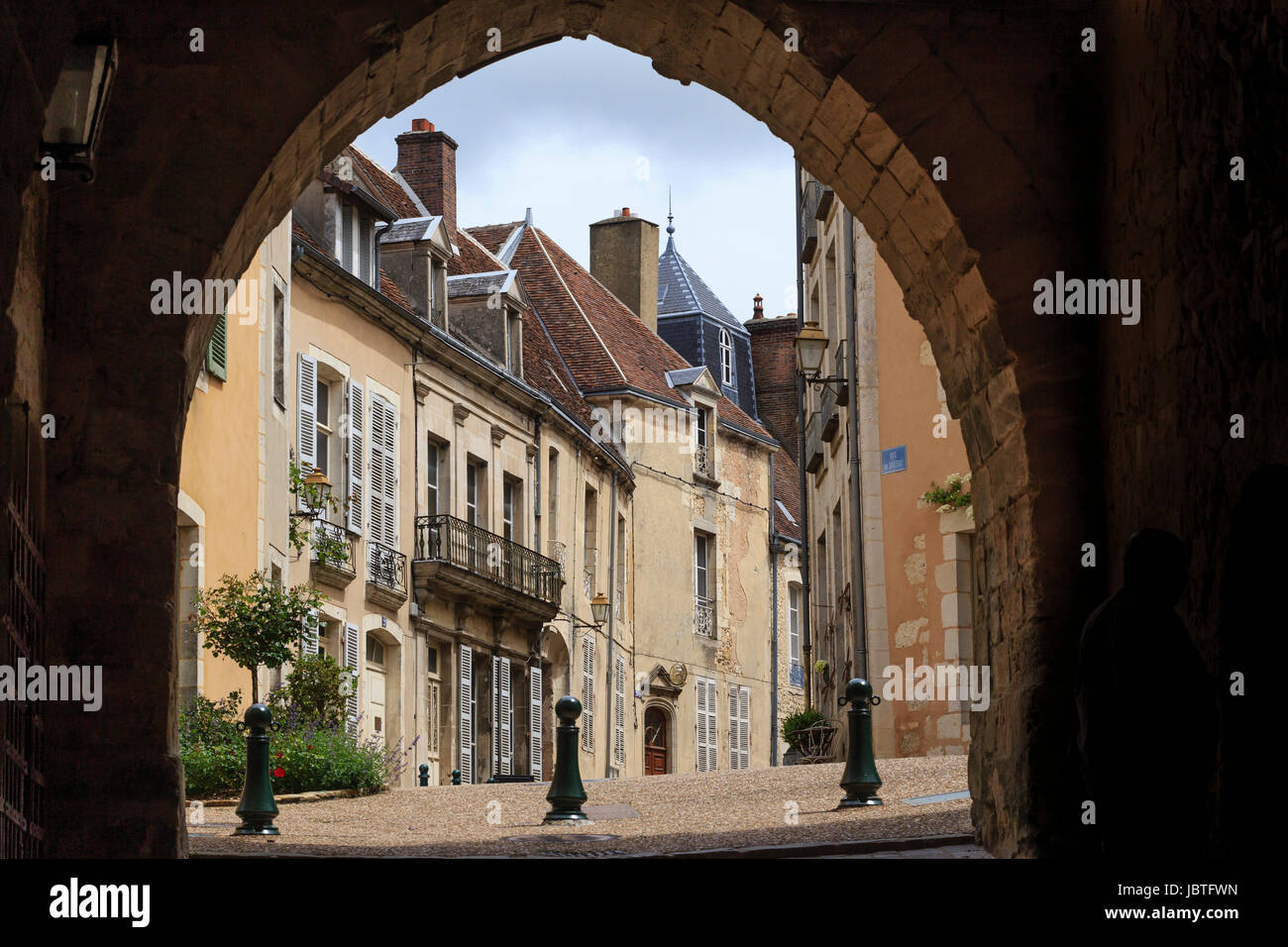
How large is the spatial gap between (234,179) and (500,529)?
19.5 metres

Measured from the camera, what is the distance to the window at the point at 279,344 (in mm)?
18312

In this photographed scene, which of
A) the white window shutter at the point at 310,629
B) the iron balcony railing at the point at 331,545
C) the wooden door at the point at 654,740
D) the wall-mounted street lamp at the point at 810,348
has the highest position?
the wall-mounted street lamp at the point at 810,348

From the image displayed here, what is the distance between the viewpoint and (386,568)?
22219mm

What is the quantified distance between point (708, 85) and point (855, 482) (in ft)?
32.4

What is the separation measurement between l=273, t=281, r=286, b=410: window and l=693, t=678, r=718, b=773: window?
613 inches

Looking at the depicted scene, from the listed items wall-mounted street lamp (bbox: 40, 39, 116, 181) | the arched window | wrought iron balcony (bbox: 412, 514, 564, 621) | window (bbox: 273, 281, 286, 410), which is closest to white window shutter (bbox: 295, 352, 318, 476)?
window (bbox: 273, 281, 286, 410)

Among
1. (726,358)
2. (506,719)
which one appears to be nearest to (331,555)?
(506,719)

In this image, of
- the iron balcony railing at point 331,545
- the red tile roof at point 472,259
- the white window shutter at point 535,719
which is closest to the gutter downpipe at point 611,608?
the white window shutter at point 535,719

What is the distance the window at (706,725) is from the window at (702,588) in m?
0.91

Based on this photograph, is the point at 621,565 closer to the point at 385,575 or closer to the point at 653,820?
the point at 385,575

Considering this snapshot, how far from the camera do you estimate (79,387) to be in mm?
6391

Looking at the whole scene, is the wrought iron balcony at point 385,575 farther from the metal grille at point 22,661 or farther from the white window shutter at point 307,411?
the metal grille at point 22,661
